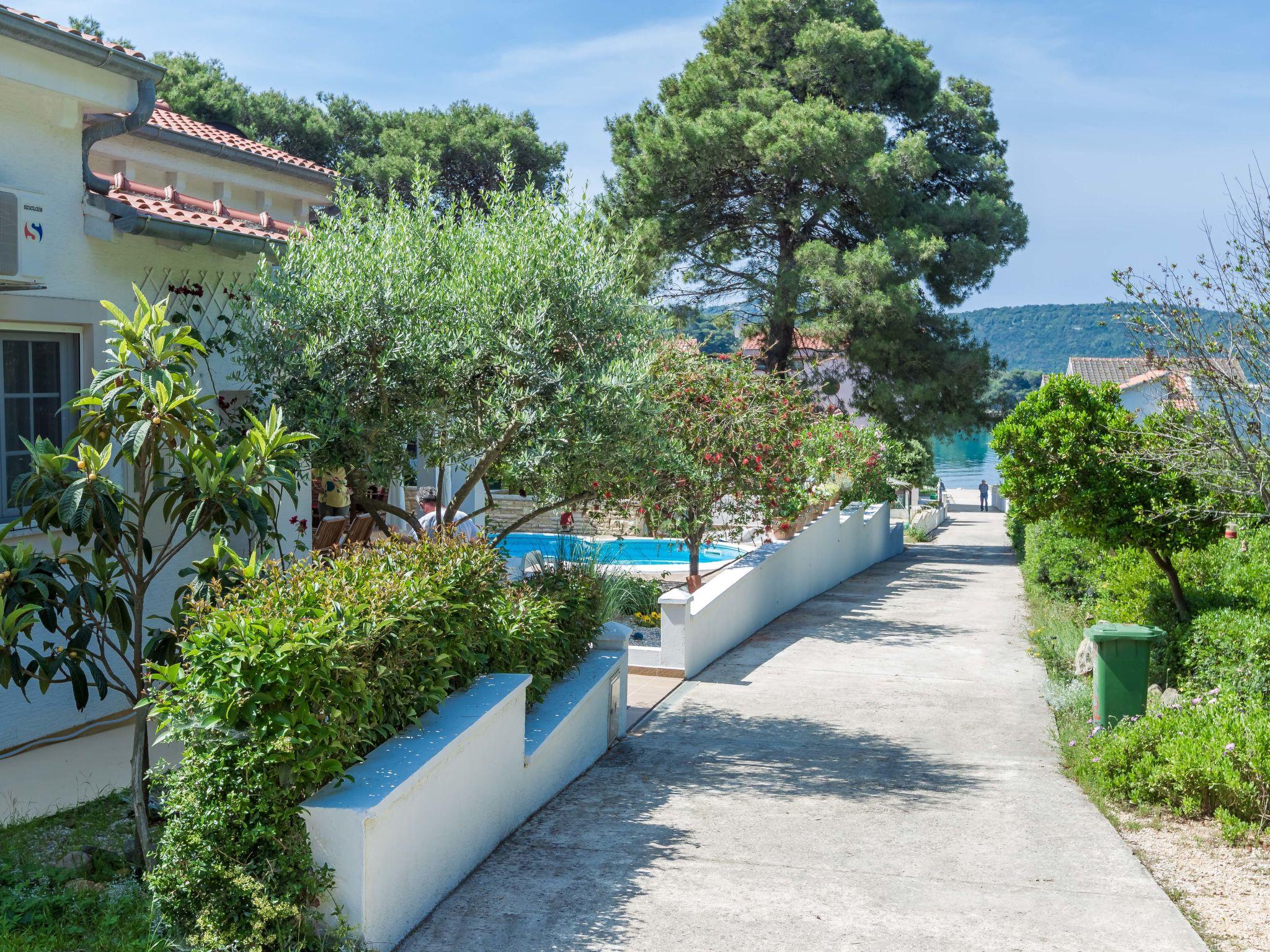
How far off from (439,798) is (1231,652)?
694cm

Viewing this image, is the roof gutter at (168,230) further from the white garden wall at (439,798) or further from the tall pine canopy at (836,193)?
the tall pine canopy at (836,193)

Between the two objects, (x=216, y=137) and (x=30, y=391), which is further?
(x=216, y=137)

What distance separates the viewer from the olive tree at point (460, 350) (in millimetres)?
7258

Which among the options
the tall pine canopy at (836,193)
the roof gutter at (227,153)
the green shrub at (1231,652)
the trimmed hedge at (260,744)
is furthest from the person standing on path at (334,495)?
the tall pine canopy at (836,193)

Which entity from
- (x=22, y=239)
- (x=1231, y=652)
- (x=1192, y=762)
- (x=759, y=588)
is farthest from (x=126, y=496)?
(x=759, y=588)

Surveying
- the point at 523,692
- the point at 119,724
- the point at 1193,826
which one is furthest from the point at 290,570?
the point at 1193,826

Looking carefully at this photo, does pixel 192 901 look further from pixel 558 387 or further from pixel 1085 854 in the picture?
pixel 1085 854

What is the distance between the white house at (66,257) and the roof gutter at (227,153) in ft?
2.39

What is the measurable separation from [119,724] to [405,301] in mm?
4131

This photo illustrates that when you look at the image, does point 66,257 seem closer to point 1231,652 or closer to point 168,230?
point 168,230

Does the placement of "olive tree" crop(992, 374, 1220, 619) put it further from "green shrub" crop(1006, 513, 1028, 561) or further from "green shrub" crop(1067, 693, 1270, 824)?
"green shrub" crop(1006, 513, 1028, 561)

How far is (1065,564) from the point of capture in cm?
1512

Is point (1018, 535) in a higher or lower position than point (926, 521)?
higher

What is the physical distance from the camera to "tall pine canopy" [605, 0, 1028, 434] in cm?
2439
